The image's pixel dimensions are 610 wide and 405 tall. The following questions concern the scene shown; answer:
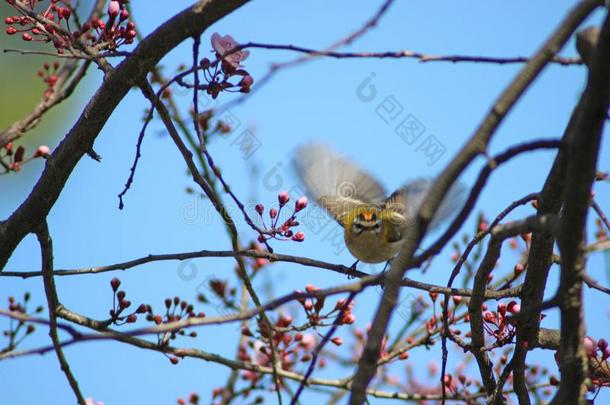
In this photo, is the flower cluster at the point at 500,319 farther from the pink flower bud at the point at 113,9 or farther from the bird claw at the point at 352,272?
the pink flower bud at the point at 113,9

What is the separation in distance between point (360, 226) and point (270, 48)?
8.20ft

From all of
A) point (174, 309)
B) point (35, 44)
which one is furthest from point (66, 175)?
point (35, 44)

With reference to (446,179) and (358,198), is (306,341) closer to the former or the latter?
(358,198)

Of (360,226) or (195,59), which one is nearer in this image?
(195,59)

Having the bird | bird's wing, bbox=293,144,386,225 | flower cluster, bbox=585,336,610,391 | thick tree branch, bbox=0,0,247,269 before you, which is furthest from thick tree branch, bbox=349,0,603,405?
bird's wing, bbox=293,144,386,225

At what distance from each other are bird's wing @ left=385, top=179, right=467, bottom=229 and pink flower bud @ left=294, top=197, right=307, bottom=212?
0.59 meters

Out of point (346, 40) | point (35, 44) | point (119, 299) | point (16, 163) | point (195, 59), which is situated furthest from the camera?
point (35, 44)

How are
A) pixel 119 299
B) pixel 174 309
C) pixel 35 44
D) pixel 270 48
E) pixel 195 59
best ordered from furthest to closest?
1. pixel 35 44
2. pixel 174 309
3. pixel 119 299
4. pixel 195 59
5. pixel 270 48

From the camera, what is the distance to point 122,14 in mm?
3775

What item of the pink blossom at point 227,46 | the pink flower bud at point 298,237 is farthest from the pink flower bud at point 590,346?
the pink blossom at point 227,46

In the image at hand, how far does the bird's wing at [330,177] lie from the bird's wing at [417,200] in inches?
5.2

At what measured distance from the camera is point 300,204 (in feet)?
12.6

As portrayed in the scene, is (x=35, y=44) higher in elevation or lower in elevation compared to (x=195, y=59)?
higher

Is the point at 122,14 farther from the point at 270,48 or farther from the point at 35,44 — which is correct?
the point at 35,44
